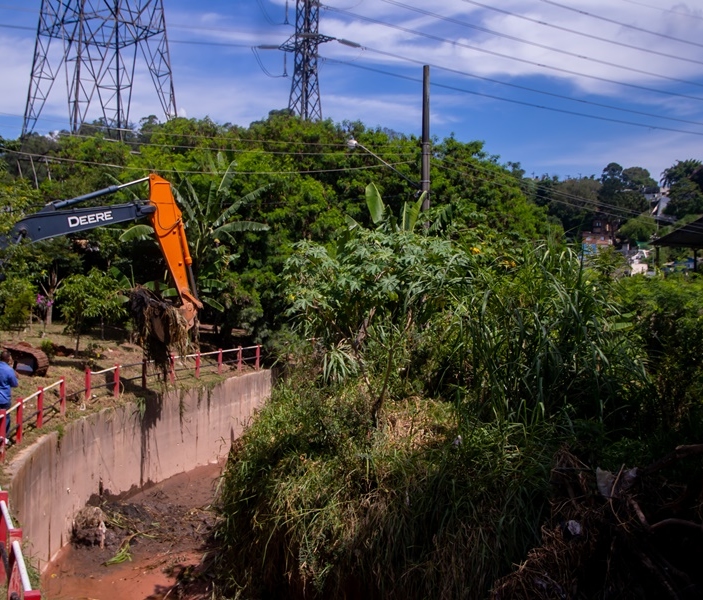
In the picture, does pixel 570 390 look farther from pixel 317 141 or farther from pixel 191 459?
pixel 317 141

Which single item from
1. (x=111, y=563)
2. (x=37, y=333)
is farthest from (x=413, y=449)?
(x=37, y=333)

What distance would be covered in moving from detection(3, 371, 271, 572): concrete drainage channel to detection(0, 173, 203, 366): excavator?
215cm

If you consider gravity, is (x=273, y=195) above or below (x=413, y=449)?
above

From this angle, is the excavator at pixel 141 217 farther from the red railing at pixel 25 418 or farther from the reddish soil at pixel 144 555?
the reddish soil at pixel 144 555

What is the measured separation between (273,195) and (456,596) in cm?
1799

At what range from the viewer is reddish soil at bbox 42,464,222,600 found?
37.9ft

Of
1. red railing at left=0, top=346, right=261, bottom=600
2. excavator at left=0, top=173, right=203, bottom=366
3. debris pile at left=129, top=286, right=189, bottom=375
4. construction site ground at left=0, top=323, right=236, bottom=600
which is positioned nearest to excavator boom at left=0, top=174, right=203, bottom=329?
excavator at left=0, top=173, right=203, bottom=366

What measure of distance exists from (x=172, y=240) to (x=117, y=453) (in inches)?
203

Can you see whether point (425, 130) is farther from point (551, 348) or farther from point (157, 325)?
point (551, 348)

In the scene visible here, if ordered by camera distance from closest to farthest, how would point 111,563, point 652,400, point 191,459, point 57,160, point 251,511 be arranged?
point 652,400
point 251,511
point 111,563
point 191,459
point 57,160

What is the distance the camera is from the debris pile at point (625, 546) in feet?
17.1

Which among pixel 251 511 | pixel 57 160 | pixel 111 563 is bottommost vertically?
pixel 111 563

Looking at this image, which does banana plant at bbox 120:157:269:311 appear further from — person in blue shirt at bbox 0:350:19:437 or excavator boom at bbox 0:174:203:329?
person in blue shirt at bbox 0:350:19:437

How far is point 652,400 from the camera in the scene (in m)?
7.91
